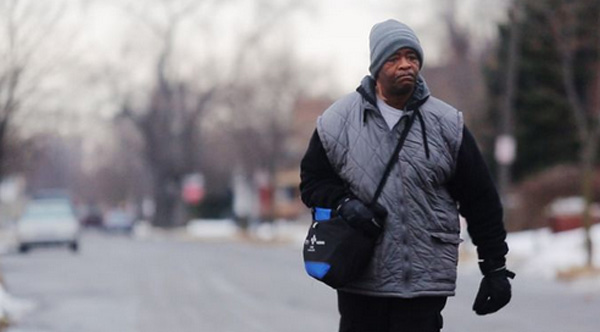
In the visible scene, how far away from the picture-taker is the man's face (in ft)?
15.0

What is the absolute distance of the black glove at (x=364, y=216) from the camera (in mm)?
4512

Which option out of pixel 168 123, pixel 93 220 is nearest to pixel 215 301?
pixel 168 123

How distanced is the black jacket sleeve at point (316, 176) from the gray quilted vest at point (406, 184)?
0.17ft

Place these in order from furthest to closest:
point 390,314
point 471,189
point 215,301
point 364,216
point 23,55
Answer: point 23,55
point 215,301
point 471,189
point 390,314
point 364,216

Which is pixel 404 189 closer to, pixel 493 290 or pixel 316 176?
pixel 316 176

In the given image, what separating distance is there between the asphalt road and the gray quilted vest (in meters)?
8.10

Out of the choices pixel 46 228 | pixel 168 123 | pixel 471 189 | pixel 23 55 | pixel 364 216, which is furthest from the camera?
pixel 168 123

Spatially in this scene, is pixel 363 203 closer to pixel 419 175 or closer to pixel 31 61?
pixel 419 175

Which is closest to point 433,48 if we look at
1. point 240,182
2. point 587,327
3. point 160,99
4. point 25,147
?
point 240,182

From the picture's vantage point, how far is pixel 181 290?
19.2 meters

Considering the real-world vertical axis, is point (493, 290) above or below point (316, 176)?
below

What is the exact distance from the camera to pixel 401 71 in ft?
15.0

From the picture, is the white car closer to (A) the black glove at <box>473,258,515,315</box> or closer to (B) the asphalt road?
(B) the asphalt road

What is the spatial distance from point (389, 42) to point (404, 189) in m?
0.52
